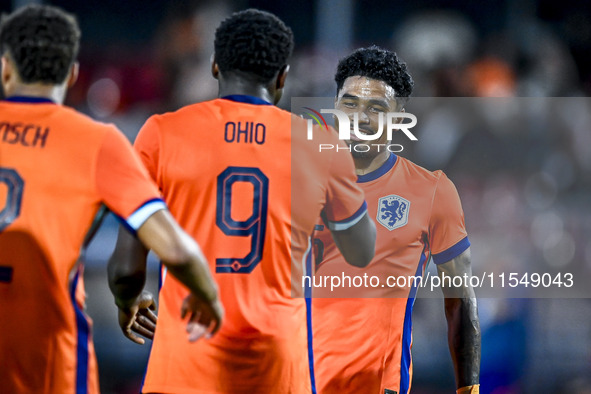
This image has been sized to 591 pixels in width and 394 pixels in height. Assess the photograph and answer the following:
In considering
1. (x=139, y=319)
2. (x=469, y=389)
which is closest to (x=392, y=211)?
(x=469, y=389)

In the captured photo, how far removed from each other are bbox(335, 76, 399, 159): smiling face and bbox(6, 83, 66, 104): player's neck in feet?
6.51

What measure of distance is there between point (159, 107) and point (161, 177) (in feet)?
21.1

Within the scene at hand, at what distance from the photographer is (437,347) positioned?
8945mm

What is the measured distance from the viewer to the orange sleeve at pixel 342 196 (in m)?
4.01

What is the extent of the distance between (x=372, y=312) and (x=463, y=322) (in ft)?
1.92

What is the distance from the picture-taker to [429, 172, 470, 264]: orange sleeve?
501 cm

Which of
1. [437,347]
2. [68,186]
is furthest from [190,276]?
[437,347]

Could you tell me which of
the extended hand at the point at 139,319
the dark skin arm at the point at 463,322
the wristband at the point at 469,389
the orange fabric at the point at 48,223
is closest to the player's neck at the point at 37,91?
the orange fabric at the point at 48,223

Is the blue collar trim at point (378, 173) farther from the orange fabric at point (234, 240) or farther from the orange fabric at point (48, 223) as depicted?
the orange fabric at point (48, 223)

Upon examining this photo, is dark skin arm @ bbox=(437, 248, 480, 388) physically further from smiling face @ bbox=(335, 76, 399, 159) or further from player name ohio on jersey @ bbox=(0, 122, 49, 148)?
player name ohio on jersey @ bbox=(0, 122, 49, 148)

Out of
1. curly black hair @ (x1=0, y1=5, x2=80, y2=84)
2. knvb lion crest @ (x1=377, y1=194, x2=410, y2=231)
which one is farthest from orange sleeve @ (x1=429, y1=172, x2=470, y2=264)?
curly black hair @ (x1=0, y1=5, x2=80, y2=84)

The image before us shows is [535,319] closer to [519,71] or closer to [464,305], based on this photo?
[519,71]

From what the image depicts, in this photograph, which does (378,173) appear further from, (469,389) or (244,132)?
(244,132)

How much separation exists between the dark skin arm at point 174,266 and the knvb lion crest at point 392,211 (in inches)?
60.9
